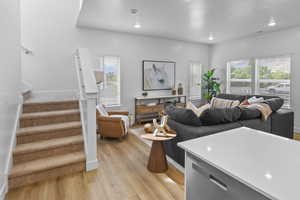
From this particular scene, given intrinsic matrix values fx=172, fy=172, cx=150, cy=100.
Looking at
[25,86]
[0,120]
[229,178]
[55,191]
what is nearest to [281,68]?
[229,178]

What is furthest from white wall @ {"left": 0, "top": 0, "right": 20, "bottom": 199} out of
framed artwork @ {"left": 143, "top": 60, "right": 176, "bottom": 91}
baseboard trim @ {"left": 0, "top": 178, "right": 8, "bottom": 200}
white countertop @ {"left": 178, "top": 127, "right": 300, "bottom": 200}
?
framed artwork @ {"left": 143, "top": 60, "right": 176, "bottom": 91}

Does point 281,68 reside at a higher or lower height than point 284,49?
lower

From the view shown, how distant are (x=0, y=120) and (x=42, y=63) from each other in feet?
7.82

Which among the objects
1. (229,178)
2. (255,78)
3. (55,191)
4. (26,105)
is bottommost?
(55,191)

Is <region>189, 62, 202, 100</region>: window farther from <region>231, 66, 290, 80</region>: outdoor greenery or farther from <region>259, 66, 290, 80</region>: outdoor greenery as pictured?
<region>259, 66, 290, 80</region>: outdoor greenery

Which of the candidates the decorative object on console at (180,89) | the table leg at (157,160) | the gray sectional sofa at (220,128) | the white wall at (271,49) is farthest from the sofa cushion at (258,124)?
the decorative object on console at (180,89)

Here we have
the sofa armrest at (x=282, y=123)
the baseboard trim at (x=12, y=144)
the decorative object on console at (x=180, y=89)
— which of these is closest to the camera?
the baseboard trim at (x=12, y=144)

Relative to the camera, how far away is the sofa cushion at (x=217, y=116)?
101 inches

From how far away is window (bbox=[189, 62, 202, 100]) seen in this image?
6.47m

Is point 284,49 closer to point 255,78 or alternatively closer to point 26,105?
point 255,78

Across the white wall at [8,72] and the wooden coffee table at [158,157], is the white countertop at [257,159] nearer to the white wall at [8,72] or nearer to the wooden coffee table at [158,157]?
the wooden coffee table at [158,157]

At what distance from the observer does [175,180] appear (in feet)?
7.71

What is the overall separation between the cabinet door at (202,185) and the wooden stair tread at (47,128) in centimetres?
234

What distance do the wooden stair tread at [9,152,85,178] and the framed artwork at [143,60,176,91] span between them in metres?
3.27
